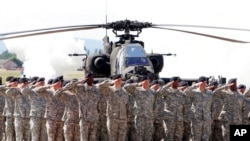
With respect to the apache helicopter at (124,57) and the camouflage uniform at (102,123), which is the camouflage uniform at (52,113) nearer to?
the camouflage uniform at (102,123)

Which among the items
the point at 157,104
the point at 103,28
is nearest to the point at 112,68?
the point at 103,28

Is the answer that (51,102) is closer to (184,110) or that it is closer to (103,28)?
(184,110)

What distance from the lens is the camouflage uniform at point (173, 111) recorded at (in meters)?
11.6

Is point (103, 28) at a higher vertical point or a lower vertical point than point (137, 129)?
higher

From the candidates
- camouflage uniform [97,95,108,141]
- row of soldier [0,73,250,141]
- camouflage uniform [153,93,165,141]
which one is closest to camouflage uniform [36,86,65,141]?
row of soldier [0,73,250,141]

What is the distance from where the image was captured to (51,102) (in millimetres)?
11219

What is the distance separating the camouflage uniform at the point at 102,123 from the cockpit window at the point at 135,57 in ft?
11.3

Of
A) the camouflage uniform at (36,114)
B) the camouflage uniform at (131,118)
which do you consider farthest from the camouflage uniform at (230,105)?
the camouflage uniform at (36,114)

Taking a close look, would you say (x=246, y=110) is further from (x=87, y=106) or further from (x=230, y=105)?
(x=87, y=106)

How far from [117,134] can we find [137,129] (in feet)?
1.43

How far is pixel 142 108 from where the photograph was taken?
11438mm

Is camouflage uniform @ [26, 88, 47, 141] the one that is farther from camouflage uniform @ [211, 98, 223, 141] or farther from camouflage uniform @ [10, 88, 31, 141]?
camouflage uniform @ [211, 98, 223, 141]

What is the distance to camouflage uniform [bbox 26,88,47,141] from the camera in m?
11.5

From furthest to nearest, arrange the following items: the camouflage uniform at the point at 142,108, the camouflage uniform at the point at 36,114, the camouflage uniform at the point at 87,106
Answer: the camouflage uniform at the point at 36,114 < the camouflage uniform at the point at 142,108 < the camouflage uniform at the point at 87,106
